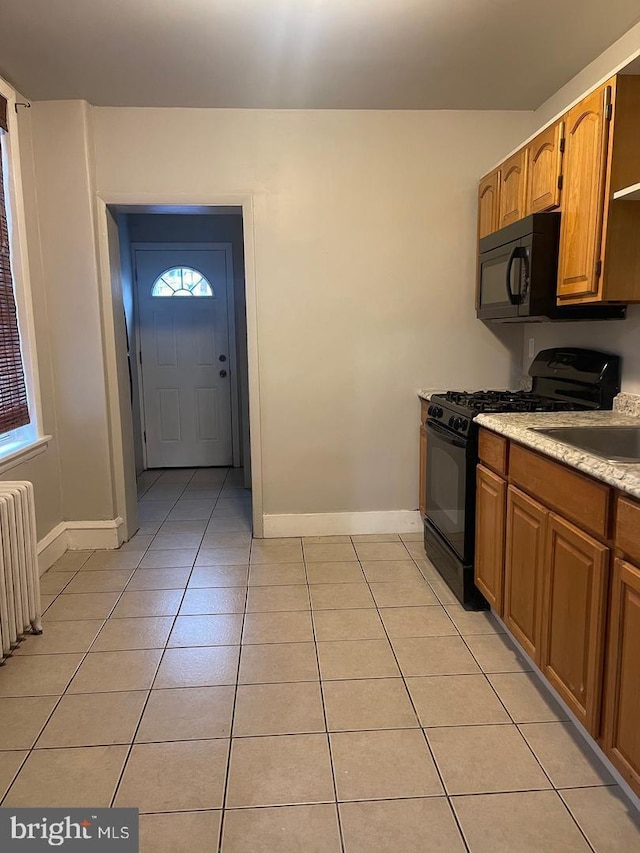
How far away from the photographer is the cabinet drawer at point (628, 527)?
1413 millimetres

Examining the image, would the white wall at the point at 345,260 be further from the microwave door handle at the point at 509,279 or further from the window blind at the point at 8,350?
the microwave door handle at the point at 509,279

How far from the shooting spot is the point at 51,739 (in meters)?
1.83

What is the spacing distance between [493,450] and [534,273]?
807 mm

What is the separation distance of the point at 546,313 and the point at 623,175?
2.13 ft

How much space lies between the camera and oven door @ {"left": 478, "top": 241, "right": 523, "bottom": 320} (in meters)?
Result: 2.65

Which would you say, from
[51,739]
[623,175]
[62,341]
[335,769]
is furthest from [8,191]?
[335,769]

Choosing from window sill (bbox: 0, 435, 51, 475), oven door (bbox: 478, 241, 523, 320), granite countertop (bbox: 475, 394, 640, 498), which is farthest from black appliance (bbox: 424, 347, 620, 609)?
window sill (bbox: 0, 435, 51, 475)

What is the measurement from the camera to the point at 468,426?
2.56 m

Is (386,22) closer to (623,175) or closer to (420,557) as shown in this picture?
(623,175)

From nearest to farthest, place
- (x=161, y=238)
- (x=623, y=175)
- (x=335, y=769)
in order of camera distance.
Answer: (x=335, y=769) < (x=623, y=175) < (x=161, y=238)

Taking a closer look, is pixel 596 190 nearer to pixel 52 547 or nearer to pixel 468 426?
pixel 468 426

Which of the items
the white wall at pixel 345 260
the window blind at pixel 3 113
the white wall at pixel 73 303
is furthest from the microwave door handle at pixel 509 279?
the window blind at pixel 3 113

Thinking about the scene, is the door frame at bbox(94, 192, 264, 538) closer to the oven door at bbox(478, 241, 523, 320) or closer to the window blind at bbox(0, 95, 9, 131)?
the window blind at bbox(0, 95, 9, 131)

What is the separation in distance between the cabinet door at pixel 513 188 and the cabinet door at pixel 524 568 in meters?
1.45
